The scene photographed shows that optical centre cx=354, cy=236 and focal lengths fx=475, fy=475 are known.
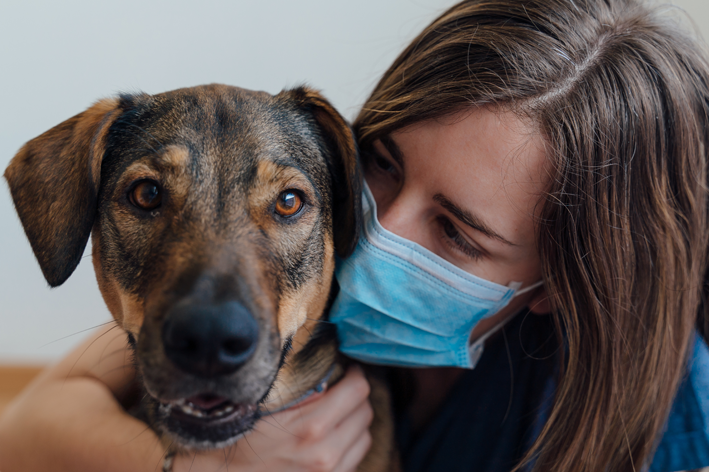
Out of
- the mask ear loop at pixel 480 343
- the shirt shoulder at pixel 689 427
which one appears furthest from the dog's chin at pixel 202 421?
the shirt shoulder at pixel 689 427

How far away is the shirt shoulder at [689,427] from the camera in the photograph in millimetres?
1866

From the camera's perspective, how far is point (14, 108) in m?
4.00

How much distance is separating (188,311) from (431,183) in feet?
3.46

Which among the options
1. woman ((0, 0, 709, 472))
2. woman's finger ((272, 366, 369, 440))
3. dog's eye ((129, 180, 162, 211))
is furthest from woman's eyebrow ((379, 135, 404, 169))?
woman's finger ((272, 366, 369, 440))

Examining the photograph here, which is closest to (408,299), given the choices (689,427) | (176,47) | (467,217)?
(467,217)

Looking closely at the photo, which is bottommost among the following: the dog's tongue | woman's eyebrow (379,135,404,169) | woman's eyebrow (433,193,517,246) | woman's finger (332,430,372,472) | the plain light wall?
woman's finger (332,430,372,472)

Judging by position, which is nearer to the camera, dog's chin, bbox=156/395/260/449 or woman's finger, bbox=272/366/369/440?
dog's chin, bbox=156/395/260/449

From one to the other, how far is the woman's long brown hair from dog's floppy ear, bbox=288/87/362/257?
19cm

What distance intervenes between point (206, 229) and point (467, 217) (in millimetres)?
985

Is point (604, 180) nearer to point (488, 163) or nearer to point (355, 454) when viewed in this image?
point (488, 163)

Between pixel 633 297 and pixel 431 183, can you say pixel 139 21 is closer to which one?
pixel 431 183

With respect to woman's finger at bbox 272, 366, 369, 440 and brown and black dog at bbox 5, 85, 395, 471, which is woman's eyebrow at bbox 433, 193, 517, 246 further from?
woman's finger at bbox 272, 366, 369, 440

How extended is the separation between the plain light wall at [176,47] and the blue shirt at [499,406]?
7.59 ft

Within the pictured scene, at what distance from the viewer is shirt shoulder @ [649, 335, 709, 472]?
1.87 metres
